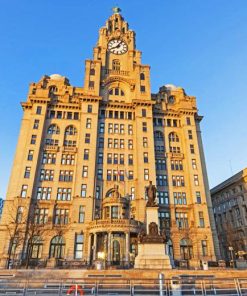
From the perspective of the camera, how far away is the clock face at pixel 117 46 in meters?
73.1

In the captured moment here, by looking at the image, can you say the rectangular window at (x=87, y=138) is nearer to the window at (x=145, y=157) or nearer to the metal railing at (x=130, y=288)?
the window at (x=145, y=157)

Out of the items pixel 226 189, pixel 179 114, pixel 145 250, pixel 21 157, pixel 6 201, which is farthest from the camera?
pixel 226 189

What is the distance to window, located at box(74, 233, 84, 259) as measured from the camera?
46.2m

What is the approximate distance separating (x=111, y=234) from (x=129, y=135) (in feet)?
85.3

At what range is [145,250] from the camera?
26422mm

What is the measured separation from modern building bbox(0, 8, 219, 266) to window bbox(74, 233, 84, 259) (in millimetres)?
191

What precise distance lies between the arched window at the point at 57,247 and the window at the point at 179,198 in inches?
1048

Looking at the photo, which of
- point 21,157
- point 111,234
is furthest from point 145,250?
point 21,157

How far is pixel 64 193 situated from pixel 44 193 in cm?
436

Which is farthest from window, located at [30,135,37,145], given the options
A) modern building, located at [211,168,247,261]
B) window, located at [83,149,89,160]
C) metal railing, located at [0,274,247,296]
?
modern building, located at [211,168,247,261]

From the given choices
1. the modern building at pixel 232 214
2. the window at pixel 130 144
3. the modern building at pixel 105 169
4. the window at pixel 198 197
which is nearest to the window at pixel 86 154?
the modern building at pixel 105 169

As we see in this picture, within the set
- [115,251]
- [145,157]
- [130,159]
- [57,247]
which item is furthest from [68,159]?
[115,251]

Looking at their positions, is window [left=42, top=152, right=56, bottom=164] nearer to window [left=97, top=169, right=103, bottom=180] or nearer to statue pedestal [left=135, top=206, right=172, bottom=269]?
window [left=97, top=169, right=103, bottom=180]

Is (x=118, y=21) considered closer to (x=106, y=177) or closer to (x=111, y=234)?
(x=106, y=177)
